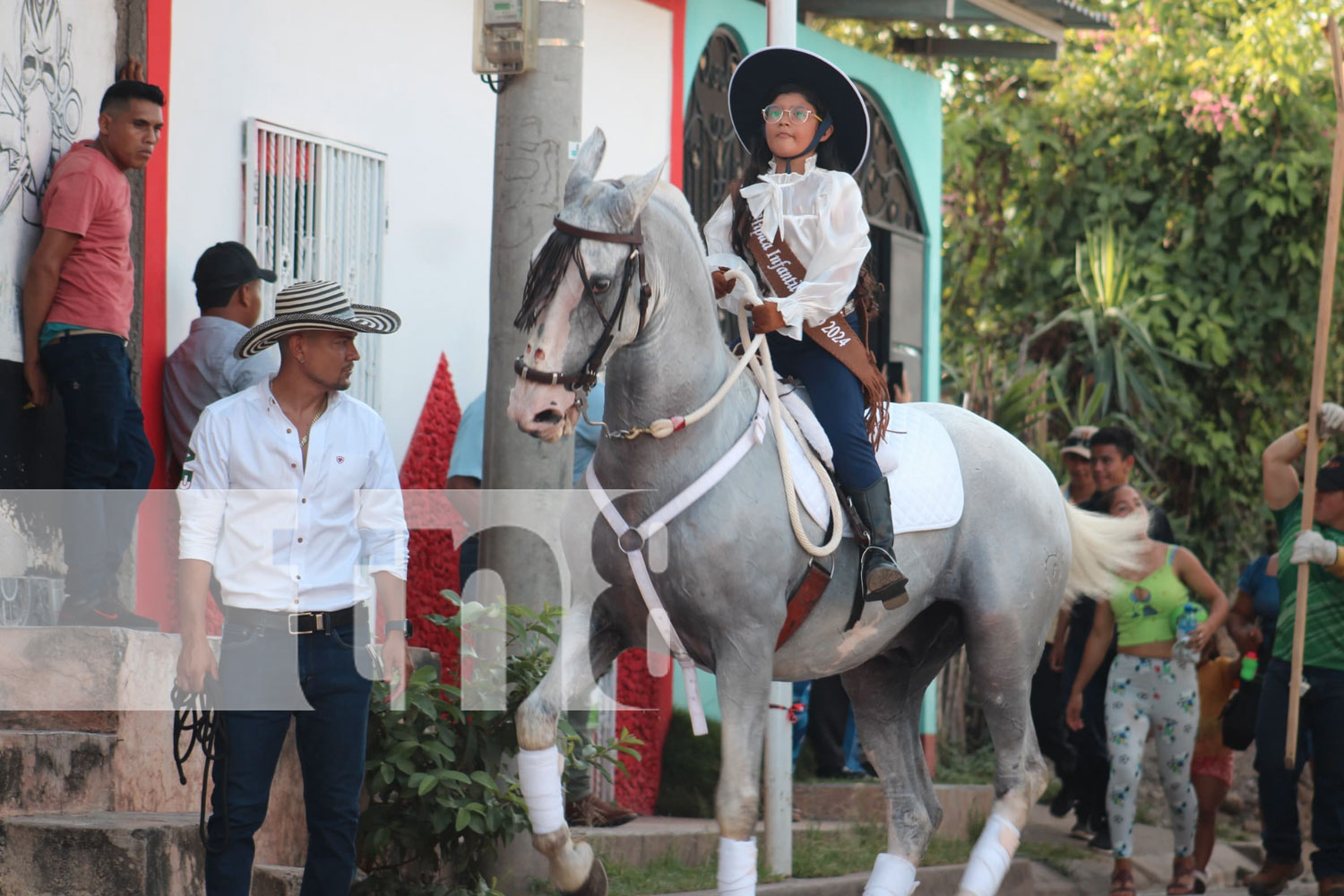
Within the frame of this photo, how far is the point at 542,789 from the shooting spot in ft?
15.8

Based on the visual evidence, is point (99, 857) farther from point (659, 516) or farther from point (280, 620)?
point (659, 516)

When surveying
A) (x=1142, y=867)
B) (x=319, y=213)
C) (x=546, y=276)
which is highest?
(x=319, y=213)

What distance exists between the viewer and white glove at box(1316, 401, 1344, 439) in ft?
26.8

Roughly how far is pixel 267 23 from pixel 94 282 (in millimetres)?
1828

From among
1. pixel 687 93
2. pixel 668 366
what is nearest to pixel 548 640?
pixel 668 366

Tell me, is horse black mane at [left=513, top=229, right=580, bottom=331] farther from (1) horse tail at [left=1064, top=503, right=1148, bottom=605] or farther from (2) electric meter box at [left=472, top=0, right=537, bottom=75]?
(1) horse tail at [left=1064, top=503, right=1148, bottom=605]

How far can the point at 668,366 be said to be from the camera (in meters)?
4.98

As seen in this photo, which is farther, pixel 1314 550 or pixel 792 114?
pixel 1314 550

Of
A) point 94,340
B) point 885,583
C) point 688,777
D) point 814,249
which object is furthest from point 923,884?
point 94,340

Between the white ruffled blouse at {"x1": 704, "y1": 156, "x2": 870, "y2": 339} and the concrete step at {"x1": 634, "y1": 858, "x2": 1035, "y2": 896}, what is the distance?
122 inches

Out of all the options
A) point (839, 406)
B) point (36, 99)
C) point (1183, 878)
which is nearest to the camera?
point (839, 406)

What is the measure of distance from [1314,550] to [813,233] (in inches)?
165

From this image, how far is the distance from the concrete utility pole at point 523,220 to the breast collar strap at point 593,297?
163cm

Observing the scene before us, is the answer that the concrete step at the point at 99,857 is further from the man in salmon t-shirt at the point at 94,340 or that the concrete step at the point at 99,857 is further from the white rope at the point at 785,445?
the white rope at the point at 785,445
